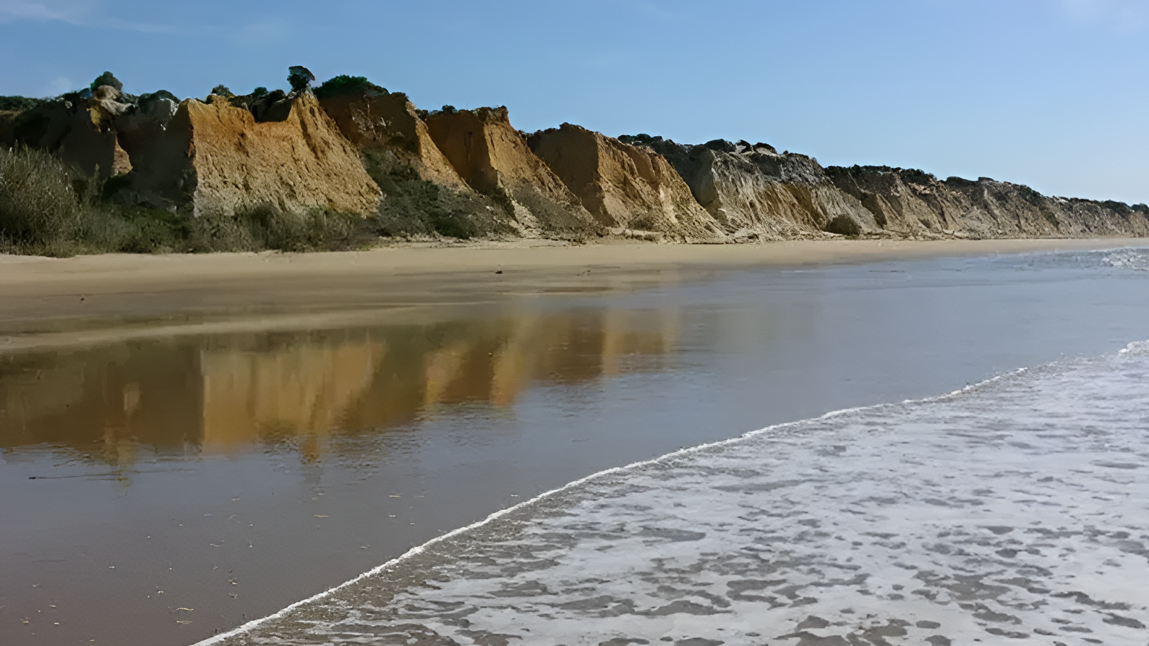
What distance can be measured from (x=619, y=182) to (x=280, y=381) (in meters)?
46.4

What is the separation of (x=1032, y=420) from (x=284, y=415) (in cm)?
437

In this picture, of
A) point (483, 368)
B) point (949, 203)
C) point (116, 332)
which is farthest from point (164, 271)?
point (949, 203)

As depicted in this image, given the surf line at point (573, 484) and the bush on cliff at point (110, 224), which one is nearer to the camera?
the surf line at point (573, 484)

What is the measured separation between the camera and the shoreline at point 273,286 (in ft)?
35.3

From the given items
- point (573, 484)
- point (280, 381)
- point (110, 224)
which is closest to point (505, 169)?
point (110, 224)

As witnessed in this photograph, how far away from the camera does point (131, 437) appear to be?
5.19 m

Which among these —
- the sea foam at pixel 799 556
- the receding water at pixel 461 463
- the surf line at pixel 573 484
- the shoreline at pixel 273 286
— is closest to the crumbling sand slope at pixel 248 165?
the shoreline at pixel 273 286

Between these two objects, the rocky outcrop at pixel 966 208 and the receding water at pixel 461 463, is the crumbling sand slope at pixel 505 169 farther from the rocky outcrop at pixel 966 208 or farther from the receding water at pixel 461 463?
the rocky outcrop at pixel 966 208

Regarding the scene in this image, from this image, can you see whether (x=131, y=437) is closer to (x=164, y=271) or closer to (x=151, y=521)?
(x=151, y=521)

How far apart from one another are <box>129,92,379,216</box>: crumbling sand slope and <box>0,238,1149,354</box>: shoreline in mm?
3947

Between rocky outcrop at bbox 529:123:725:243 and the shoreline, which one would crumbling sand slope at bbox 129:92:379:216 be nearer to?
the shoreline

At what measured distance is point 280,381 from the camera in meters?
7.05

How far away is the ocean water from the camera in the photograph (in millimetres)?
2805

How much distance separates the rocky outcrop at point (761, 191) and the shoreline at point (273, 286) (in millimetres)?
32827
